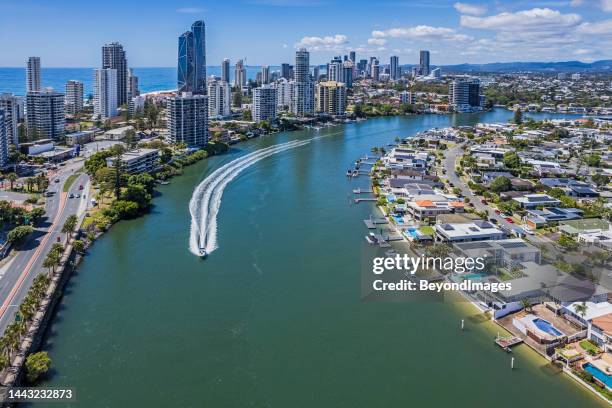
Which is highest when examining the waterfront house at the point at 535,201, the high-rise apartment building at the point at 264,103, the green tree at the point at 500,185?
the high-rise apartment building at the point at 264,103

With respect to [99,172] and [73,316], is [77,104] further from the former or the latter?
[73,316]

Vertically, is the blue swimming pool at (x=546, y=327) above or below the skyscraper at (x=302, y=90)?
below

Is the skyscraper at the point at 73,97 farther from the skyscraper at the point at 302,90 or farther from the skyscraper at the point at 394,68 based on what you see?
the skyscraper at the point at 394,68

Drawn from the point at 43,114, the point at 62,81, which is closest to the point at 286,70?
the point at 62,81

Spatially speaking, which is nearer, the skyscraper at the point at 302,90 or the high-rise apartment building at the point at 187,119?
the high-rise apartment building at the point at 187,119

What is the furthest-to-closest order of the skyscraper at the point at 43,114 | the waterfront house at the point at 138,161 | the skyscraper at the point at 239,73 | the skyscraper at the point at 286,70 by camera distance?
the skyscraper at the point at 286,70, the skyscraper at the point at 239,73, the skyscraper at the point at 43,114, the waterfront house at the point at 138,161

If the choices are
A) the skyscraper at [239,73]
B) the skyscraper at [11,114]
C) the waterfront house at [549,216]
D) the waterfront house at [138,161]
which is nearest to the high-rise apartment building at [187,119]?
the waterfront house at [138,161]

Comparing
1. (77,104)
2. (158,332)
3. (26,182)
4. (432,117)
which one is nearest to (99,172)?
(26,182)
